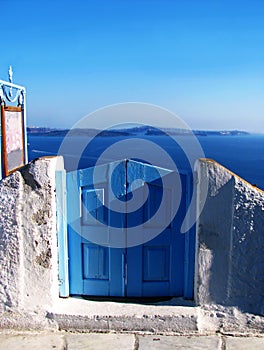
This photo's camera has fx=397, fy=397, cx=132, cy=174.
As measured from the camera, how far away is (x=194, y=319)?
3527 millimetres

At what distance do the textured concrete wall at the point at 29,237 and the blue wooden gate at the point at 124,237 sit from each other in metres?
0.22

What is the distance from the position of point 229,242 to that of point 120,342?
4.22 feet

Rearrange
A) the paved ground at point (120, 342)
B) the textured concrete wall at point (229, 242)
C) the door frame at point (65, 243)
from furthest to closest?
the door frame at point (65, 243)
the textured concrete wall at point (229, 242)
the paved ground at point (120, 342)

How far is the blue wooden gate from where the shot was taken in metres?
3.64

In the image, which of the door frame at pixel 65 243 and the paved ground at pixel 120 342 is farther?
the door frame at pixel 65 243

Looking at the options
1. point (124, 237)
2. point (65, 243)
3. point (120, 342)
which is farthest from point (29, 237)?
point (120, 342)

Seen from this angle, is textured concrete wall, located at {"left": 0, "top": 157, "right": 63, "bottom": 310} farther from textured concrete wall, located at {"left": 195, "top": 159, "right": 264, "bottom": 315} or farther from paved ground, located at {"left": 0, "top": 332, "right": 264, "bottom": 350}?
A: textured concrete wall, located at {"left": 195, "top": 159, "right": 264, "bottom": 315}

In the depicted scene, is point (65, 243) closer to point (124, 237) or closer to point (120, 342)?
point (124, 237)

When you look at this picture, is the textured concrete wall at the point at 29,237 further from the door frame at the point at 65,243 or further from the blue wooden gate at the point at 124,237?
the blue wooden gate at the point at 124,237

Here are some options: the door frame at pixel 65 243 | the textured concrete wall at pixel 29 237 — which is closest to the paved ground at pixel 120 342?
the textured concrete wall at pixel 29 237

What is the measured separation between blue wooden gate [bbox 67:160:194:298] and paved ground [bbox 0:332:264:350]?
0.42 metres

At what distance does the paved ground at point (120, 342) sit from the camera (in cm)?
335

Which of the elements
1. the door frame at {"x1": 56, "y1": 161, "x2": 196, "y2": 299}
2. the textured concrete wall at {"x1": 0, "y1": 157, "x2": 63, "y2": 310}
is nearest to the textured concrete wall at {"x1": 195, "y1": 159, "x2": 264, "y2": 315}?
the door frame at {"x1": 56, "y1": 161, "x2": 196, "y2": 299}

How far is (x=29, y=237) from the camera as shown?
360cm
